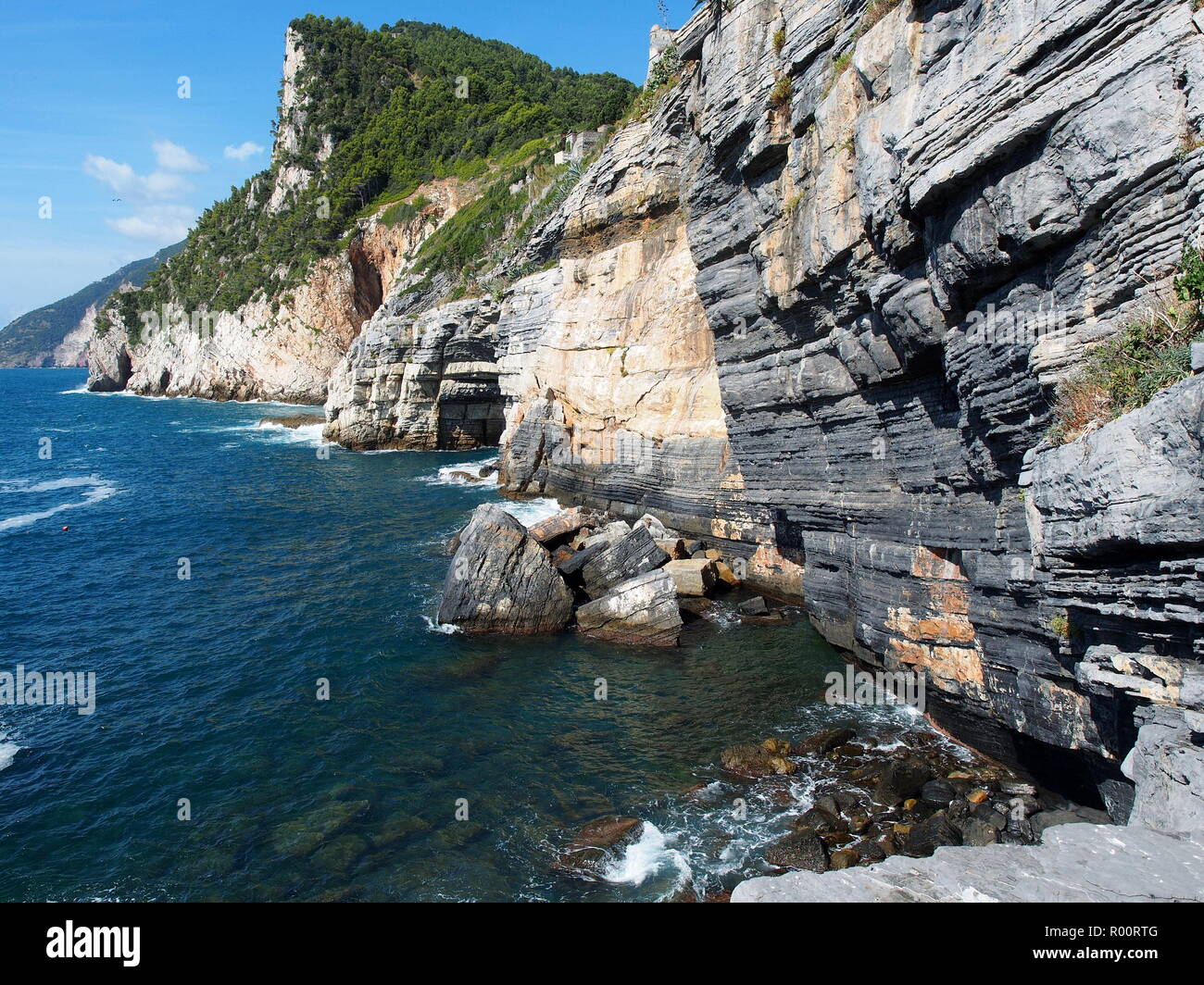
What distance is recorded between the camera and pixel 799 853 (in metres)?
13.5

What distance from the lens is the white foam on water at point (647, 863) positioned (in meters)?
13.3

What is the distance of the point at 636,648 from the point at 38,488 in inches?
1752

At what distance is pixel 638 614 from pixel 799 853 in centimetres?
1130

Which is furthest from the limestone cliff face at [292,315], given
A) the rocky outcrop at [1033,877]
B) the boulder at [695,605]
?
the rocky outcrop at [1033,877]

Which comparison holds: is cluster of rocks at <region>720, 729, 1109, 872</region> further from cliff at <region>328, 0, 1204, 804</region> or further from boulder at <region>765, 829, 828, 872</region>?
cliff at <region>328, 0, 1204, 804</region>

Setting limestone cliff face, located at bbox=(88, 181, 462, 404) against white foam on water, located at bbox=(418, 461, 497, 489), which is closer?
white foam on water, located at bbox=(418, 461, 497, 489)

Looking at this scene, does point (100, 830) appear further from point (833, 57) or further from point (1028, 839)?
point (833, 57)

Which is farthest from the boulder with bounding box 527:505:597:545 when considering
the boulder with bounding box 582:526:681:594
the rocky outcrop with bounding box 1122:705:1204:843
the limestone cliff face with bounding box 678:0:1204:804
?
the rocky outcrop with bounding box 1122:705:1204:843

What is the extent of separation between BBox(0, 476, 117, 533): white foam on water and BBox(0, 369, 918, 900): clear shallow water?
15.4ft

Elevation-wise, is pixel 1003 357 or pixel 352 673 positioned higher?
pixel 1003 357

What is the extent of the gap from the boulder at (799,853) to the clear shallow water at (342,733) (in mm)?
454

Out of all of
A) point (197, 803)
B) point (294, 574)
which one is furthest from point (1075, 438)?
point (294, 574)

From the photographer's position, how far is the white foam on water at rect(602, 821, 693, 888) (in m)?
13.3

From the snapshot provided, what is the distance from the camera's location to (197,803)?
51.6ft
